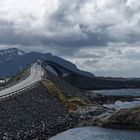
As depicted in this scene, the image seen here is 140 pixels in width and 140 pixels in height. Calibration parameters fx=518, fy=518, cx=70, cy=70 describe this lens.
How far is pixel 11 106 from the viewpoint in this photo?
84875mm

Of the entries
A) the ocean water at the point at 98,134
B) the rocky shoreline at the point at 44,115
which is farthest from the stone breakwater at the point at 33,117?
the ocean water at the point at 98,134

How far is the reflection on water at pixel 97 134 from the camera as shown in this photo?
81.1 meters

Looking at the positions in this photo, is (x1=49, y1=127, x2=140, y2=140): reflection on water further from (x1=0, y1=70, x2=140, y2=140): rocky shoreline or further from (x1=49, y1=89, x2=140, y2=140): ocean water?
(x1=0, y1=70, x2=140, y2=140): rocky shoreline

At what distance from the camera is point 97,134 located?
86.0 meters

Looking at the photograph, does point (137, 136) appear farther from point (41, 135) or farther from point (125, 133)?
point (41, 135)

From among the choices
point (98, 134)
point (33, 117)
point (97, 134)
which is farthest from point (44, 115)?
point (98, 134)

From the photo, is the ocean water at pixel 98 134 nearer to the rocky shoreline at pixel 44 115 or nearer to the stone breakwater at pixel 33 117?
the rocky shoreline at pixel 44 115

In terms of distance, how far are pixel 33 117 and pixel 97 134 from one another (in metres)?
11.1

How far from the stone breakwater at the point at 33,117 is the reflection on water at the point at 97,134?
2.16 metres

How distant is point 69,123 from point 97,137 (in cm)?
1657

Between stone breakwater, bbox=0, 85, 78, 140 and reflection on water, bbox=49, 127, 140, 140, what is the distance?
2161mm

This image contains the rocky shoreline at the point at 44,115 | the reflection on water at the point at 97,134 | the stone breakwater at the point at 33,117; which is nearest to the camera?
the stone breakwater at the point at 33,117

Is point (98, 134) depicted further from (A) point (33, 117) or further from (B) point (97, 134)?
(A) point (33, 117)

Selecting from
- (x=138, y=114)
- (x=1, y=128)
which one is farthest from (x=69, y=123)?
(x=1, y=128)
